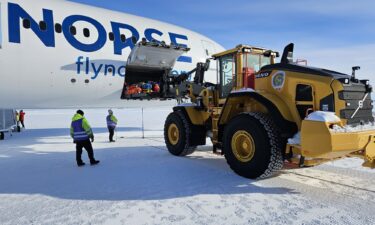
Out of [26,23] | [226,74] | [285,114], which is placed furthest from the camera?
[26,23]

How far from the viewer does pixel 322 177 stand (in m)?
5.70

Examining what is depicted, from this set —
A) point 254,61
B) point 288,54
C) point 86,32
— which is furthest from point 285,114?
point 86,32

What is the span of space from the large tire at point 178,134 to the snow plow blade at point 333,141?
343cm

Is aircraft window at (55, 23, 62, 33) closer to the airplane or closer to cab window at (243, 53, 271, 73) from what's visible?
the airplane

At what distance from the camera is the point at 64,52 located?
33.3 ft

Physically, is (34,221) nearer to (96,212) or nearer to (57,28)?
(96,212)

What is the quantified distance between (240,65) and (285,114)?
153 centimetres

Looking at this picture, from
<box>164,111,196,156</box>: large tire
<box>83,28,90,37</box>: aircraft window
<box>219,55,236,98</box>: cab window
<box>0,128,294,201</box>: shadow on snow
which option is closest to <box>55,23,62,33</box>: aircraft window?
<box>83,28,90,37</box>: aircraft window

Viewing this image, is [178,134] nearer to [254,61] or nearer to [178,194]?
[254,61]

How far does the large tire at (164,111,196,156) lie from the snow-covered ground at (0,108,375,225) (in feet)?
1.55

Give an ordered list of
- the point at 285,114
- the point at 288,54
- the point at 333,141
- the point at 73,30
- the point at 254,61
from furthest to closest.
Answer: the point at 73,30
the point at 254,61
the point at 288,54
the point at 285,114
the point at 333,141

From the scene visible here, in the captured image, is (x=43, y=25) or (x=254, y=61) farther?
(x=43, y=25)

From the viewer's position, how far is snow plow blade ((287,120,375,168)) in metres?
4.32

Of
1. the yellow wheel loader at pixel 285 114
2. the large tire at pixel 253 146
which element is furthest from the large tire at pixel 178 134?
the large tire at pixel 253 146
